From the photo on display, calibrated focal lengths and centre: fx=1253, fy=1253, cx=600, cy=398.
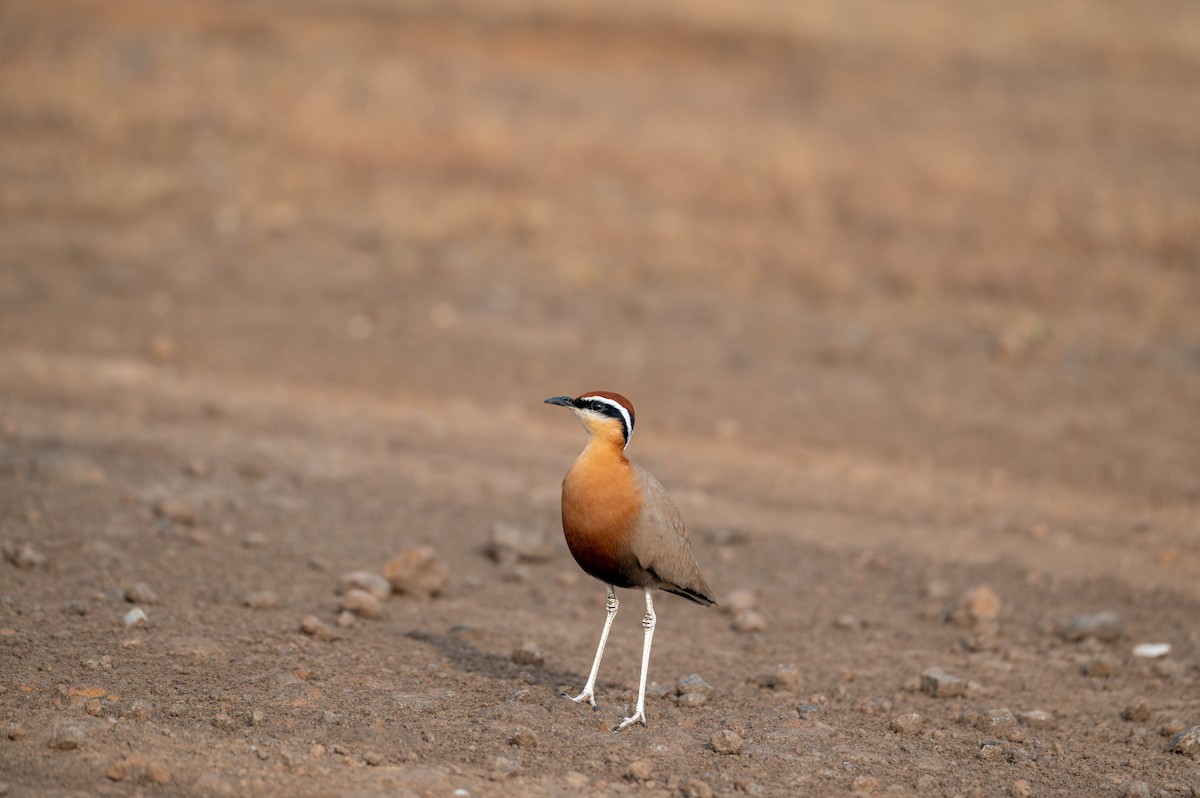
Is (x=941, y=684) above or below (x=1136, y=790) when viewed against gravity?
above

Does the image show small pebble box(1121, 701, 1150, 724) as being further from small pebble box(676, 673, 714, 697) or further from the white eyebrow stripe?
the white eyebrow stripe

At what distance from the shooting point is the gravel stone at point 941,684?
6.86 meters

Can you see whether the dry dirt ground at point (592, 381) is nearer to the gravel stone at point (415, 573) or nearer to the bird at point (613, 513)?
the gravel stone at point (415, 573)

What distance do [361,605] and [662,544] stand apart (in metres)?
2.21

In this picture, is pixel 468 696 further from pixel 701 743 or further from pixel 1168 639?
pixel 1168 639

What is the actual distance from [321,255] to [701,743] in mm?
10978

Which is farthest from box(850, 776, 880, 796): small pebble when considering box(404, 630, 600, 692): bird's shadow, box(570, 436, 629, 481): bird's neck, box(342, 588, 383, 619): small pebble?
box(342, 588, 383, 619): small pebble

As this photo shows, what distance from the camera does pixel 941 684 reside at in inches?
270

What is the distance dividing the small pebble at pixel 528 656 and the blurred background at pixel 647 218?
15.4 ft

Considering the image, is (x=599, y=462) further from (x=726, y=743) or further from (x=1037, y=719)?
(x=1037, y=719)

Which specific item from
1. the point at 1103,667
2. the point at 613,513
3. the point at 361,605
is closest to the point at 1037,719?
the point at 1103,667

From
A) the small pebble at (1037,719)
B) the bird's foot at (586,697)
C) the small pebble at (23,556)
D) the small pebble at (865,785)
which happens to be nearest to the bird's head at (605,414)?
the bird's foot at (586,697)

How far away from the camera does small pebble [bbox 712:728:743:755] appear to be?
5.75 metres

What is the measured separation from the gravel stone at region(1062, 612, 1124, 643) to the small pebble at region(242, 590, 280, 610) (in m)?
4.95
